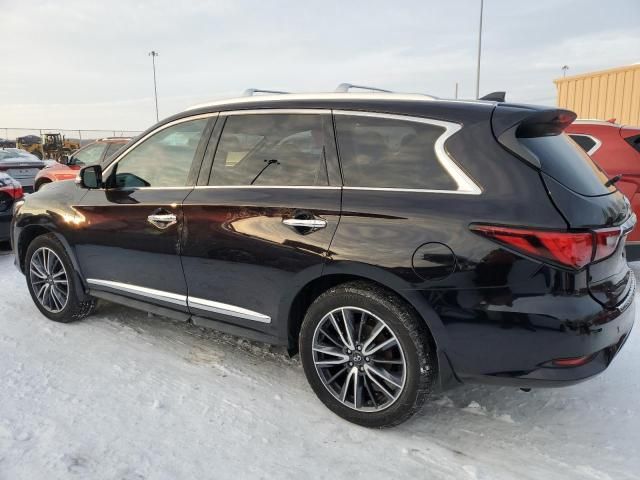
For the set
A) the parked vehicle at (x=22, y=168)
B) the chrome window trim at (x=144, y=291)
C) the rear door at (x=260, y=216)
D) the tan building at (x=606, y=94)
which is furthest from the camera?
the tan building at (x=606, y=94)

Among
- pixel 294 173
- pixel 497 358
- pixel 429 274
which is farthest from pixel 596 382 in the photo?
pixel 294 173

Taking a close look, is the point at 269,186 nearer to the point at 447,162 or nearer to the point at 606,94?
the point at 447,162

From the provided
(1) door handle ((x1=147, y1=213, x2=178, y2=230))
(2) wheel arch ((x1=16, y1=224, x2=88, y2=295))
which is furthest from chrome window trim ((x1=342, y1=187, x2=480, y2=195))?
(2) wheel arch ((x1=16, y1=224, x2=88, y2=295))

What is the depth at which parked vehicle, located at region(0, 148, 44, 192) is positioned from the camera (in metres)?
11.2

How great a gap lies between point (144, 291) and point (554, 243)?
106 inches

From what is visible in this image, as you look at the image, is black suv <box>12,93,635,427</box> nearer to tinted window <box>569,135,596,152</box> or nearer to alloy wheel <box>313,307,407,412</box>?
alloy wheel <box>313,307,407,412</box>

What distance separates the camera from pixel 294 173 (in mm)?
2922

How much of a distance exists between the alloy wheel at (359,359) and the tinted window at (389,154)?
71 cm

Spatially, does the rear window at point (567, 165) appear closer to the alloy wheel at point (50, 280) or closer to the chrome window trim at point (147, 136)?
the chrome window trim at point (147, 136)

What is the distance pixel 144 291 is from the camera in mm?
3572

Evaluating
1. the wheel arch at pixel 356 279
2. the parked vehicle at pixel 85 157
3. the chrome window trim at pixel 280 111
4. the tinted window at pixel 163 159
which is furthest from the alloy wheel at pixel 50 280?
the parked vehicle at pixel 85 157

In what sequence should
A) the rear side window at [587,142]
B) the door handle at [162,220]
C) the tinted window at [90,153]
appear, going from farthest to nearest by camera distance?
the tinted window at [90,153]
the rear side window at [587,142]
the door handle at [162,220]

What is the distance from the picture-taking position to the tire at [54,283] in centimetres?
404

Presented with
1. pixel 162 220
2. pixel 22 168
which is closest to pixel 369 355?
pixel 162 220
